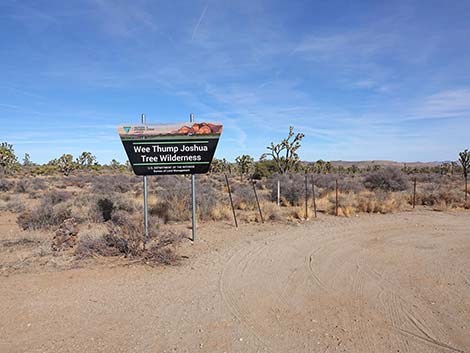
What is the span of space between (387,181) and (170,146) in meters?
21.7

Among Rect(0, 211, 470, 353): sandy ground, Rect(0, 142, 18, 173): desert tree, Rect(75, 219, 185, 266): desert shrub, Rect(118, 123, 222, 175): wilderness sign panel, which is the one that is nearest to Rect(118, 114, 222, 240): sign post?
Rect(118, 123, 222, 175): wilderness sign panel

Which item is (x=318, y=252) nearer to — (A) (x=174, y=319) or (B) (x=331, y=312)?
(B) (x=331, y=312)

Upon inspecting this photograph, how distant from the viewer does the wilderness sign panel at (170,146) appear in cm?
1005

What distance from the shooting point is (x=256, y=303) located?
18.6 feet

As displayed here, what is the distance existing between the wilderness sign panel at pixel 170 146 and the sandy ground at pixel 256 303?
279cm

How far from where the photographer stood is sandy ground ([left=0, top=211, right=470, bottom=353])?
444cm

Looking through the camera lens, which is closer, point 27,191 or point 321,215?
point 321,215

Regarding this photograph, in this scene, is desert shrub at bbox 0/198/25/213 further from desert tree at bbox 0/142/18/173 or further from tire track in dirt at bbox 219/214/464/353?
desert tree at bbox 0/142/18/173

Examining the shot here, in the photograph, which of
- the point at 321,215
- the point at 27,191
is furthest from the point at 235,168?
the point at 321,215

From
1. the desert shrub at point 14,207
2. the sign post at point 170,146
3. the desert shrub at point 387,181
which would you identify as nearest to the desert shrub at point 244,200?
the sign post at point 170,146

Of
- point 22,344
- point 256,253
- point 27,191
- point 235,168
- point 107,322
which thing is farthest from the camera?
point 235,168

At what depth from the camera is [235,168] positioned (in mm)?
59719

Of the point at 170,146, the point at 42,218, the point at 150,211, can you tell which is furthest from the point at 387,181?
the point at 42,218

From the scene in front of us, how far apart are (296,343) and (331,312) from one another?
1203 millimetres
